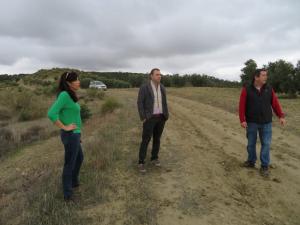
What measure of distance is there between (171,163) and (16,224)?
328 cm

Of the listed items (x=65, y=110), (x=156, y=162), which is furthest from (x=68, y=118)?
(x=156, y=162)

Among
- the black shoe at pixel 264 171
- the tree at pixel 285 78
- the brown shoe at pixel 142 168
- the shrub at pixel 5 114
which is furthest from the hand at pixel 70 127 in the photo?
the tree at pixel 285 78

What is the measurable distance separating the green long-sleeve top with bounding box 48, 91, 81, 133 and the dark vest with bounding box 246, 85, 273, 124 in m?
3.35

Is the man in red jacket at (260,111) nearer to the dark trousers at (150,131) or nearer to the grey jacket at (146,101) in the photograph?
the dark trousers at (150,131)

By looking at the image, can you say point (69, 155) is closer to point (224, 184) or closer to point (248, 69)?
point (224, 184)

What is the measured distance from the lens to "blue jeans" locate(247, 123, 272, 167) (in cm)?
590

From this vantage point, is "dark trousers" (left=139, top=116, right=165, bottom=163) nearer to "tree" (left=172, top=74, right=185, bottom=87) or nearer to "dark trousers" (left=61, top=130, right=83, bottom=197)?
"dark trousers" (left=61, top=130, right=83, bottom=197)

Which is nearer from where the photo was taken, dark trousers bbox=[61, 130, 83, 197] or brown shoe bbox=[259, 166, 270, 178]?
dark trousers bbox=[61, 130, 83, 197]

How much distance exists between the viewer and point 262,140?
19.7ft

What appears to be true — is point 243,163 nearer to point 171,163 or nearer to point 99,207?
point 171,163

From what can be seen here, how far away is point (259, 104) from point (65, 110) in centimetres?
365

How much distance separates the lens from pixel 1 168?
9055mm

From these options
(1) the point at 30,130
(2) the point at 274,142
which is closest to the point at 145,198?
(2) the point at 274,142

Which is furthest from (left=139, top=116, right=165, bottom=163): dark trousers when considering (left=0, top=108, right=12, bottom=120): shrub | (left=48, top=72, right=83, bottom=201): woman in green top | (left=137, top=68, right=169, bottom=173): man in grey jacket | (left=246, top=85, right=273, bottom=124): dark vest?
(left=0, top=108, right=12, bottom=120): shrub
